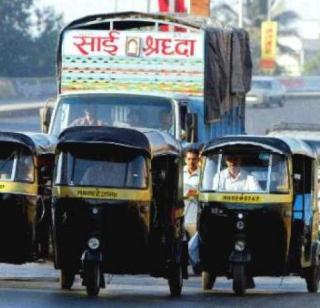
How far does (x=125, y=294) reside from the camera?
790 inches

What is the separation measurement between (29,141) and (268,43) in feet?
321

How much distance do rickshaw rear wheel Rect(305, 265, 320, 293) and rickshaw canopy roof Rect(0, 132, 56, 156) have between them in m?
3.63

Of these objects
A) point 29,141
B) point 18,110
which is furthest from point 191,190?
point 18,110

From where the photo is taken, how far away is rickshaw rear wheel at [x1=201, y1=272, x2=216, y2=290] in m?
21.0

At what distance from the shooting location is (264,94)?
83.6 m

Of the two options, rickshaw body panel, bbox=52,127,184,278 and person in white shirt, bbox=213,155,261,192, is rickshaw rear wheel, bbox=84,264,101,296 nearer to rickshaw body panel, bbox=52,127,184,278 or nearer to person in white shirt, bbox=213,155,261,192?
rickshaw body panel, bbox=52,127,184,278

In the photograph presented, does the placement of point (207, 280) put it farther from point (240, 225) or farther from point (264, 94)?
point (264, 94)

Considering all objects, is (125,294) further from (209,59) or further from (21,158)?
(209,59)

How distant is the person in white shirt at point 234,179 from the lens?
67.1 ft

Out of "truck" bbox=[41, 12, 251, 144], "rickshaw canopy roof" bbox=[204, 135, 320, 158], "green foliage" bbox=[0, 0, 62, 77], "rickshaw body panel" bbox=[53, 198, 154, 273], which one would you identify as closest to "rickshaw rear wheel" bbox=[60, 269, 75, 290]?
"rickshaw body panel" bbox=[53, 198, 154, 273]

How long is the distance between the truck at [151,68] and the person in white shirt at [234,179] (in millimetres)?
4674

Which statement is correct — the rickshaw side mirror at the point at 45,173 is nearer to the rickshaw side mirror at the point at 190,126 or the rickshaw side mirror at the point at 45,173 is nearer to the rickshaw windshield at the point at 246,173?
the rickshaw windshield at the point at 246,173

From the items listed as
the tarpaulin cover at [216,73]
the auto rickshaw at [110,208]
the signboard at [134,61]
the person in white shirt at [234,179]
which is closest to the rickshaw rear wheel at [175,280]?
the auto rickshaw at [110,208]

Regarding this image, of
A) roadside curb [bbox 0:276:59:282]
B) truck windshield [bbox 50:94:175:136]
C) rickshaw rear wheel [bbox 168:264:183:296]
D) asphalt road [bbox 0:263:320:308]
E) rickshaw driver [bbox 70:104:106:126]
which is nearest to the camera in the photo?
asphalt road [bbox 0:263:320:308]
